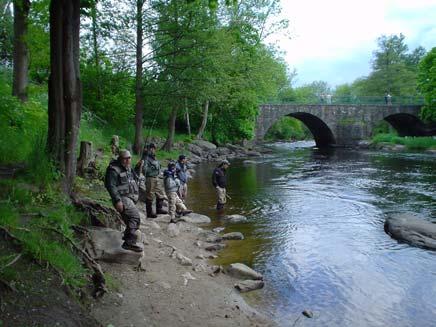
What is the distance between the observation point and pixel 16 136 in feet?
28.2

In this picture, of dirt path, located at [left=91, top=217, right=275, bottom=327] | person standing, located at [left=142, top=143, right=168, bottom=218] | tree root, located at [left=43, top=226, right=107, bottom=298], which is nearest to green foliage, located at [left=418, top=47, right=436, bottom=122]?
person standing, located at [left=142, top=143, right=168, bottom=218]

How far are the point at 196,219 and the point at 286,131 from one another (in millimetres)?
60067

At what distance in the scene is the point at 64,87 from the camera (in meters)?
7.38

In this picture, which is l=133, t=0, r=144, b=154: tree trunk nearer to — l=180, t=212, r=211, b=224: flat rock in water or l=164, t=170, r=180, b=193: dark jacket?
l=164, t=170, r=180, b=193: dark jacket

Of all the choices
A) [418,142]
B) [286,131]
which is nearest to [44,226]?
[418,142]

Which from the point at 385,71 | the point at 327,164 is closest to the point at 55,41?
the point at 327,164

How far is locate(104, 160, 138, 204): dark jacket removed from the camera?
6.95 m

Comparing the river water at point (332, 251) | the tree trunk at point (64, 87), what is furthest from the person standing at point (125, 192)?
the river water at point (332, 251)

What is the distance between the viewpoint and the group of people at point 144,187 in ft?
23.1

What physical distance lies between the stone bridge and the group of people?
1335 inches

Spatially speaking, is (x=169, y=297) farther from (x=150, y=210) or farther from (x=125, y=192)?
(x=150, y=210)

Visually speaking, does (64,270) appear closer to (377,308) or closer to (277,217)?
(377,308)

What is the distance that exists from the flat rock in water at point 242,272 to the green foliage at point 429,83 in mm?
44069

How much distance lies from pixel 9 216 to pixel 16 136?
379 cm
